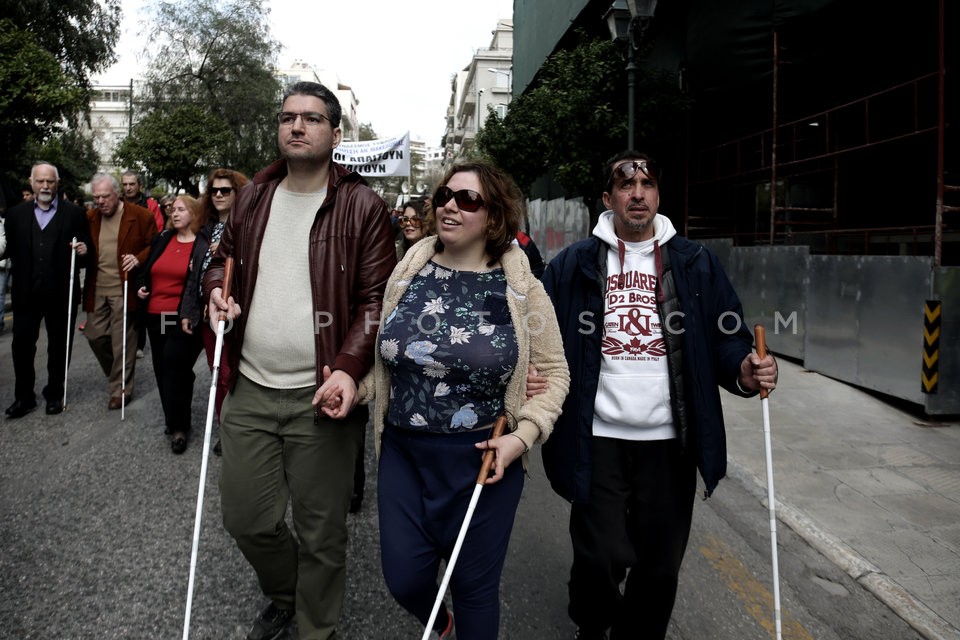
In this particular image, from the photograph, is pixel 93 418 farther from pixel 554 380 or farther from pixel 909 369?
pixel 909 369

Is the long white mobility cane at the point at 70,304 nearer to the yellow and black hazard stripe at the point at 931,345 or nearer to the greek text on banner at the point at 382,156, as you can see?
the yellow and black hazard stripe at the point at 931,345

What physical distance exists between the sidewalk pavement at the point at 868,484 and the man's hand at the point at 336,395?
8.72ft

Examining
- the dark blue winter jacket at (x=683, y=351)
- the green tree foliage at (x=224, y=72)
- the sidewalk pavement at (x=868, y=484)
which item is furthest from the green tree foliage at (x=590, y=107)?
the green tree foliage at (x=224, y=72)

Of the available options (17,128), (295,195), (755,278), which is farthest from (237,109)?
(295,195)

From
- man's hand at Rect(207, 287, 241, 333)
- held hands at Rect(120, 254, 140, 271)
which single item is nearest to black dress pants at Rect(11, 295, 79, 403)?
held hands at Rect(120, 254, 140, 271)

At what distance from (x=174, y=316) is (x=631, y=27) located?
237 inches

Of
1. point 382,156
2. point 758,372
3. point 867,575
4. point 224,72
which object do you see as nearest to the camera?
point 758,372

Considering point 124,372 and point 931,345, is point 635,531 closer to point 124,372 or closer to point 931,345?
point 931,345

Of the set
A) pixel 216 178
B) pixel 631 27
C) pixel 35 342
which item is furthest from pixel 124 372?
pixel 631 27

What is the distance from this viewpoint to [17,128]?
12.5 m

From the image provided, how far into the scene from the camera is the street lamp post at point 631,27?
826cm

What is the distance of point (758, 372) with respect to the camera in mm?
2594

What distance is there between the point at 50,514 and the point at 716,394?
12.3ft

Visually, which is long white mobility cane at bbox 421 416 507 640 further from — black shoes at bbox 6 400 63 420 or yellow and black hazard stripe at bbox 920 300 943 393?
yellow and black hazard stripe at bbox 920 300 943 393
